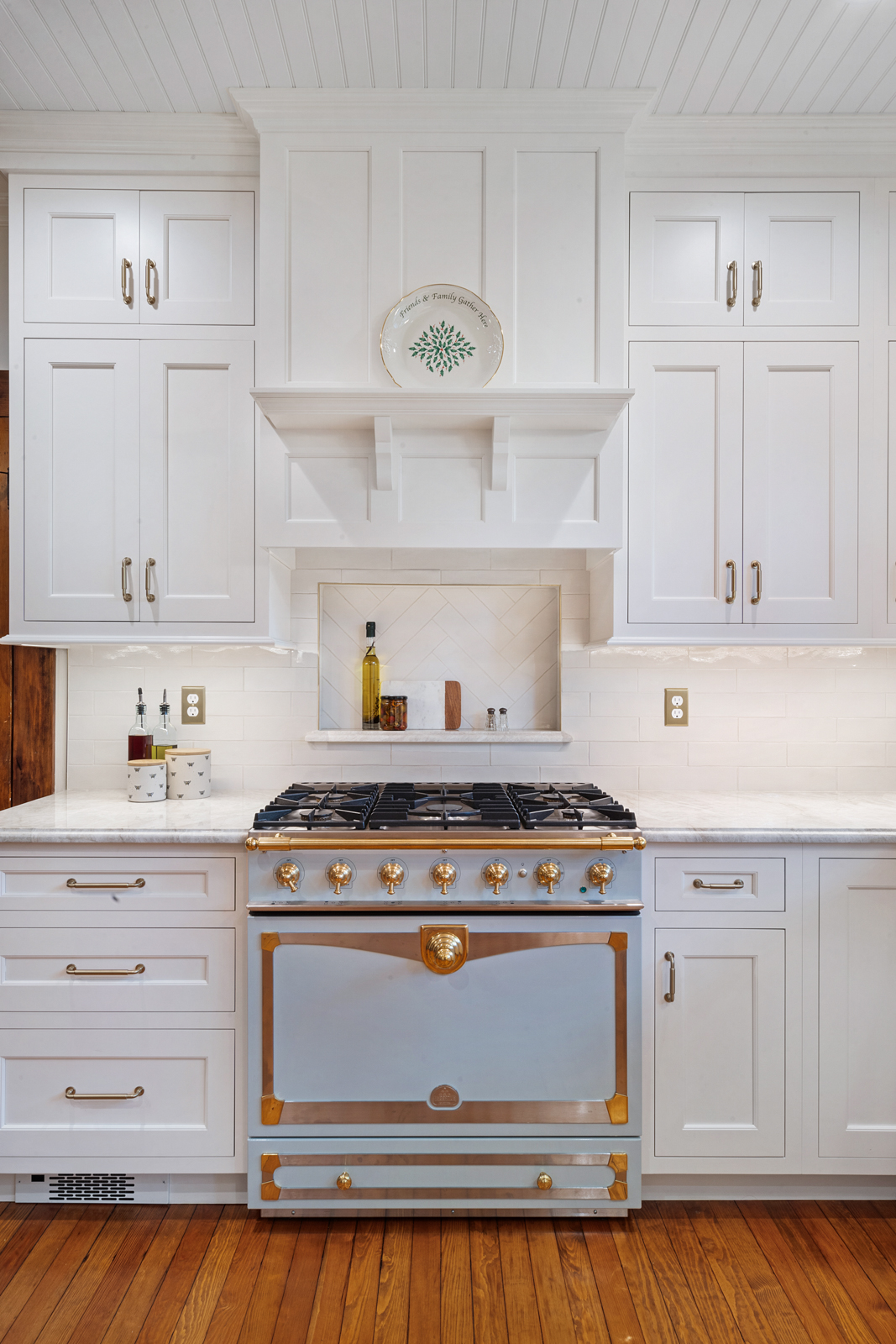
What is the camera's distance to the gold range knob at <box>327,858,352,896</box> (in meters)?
1.79

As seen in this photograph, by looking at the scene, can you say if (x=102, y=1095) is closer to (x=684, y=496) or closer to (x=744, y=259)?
(x=684, y=496)

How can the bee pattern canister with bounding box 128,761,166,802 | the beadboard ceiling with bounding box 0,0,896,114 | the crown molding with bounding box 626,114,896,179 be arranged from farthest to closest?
the bee pattern canister with bounding box 128,761,166,802
the crown molding with bounding box 626,114,896,179
the beadboard ceiling with bounding box 0,0,896,114

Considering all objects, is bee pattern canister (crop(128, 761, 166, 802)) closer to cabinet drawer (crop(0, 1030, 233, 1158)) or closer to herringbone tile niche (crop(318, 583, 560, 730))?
herringbone tile niche (crop(318, 583, 560, 730))

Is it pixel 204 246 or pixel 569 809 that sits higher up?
pixel 204 246

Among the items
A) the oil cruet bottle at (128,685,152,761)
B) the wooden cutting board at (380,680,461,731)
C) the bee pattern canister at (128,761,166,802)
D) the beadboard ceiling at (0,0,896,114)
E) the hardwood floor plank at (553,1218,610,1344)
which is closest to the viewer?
the hardwood floor plank at (553,1218,610,1344)

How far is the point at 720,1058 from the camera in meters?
1.89

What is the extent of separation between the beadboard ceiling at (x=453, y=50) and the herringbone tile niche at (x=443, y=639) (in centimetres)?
139

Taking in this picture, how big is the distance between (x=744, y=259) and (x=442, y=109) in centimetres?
93

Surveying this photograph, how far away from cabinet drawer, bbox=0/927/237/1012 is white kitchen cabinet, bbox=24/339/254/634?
2.80 feet

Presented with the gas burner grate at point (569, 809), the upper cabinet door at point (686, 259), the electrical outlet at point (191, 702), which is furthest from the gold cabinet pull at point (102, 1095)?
the upper cabinet door at point (686, 259)

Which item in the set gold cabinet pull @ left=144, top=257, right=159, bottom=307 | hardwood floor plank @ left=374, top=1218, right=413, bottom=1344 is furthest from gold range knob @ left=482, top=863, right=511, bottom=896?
gold cabinet pull @ left=144, top=257, right=159, bottom=307

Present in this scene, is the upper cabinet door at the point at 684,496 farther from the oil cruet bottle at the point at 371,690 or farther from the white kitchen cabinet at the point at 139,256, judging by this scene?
the white kitchen cabinet at the point at 139,256

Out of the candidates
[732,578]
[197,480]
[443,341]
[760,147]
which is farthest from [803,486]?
[197,480]

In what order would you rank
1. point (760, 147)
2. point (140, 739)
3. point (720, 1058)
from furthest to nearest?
point (140, 739)
point (760, 147)
point (720, 1058)
